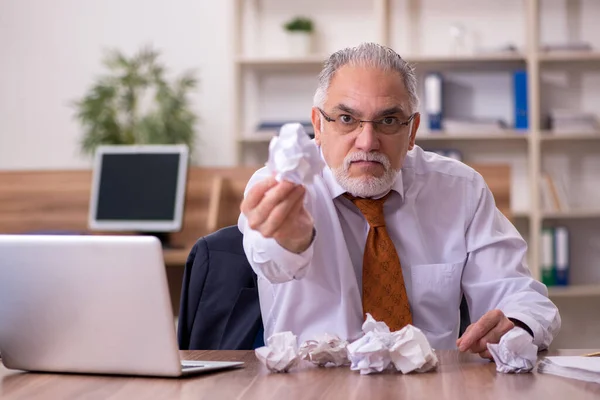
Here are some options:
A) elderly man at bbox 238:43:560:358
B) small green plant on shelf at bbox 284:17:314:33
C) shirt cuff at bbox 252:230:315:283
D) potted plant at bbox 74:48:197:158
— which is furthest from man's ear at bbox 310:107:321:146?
small green plant on shelf at bbox 284:17:314:33

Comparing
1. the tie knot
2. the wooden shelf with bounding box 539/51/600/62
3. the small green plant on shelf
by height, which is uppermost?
the small green plant on shelf

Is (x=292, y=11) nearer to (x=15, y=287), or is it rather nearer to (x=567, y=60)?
(x=567, y=60)

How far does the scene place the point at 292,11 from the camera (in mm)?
4984

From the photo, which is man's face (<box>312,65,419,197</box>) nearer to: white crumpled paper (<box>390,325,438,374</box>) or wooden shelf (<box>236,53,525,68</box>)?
white crumpled paper (<box>390,325,438,374</box>)

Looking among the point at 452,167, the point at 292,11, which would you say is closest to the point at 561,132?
the point at 292,11

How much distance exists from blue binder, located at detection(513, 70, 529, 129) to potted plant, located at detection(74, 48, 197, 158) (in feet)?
5.65

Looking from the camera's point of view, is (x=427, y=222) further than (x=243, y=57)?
No

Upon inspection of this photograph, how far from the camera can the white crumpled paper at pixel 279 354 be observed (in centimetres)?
129

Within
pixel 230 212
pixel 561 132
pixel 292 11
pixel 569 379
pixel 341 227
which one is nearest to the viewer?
pixel 569 379

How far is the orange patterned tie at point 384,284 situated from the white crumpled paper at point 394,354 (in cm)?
43

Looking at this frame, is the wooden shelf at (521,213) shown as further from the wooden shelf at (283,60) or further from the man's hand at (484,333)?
the man's hand at (484,333)

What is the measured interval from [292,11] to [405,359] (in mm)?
3947

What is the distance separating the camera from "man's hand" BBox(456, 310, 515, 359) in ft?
4.51

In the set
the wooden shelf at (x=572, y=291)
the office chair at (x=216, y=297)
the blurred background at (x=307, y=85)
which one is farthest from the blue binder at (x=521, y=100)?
the office chair at (x=216, y=297)
